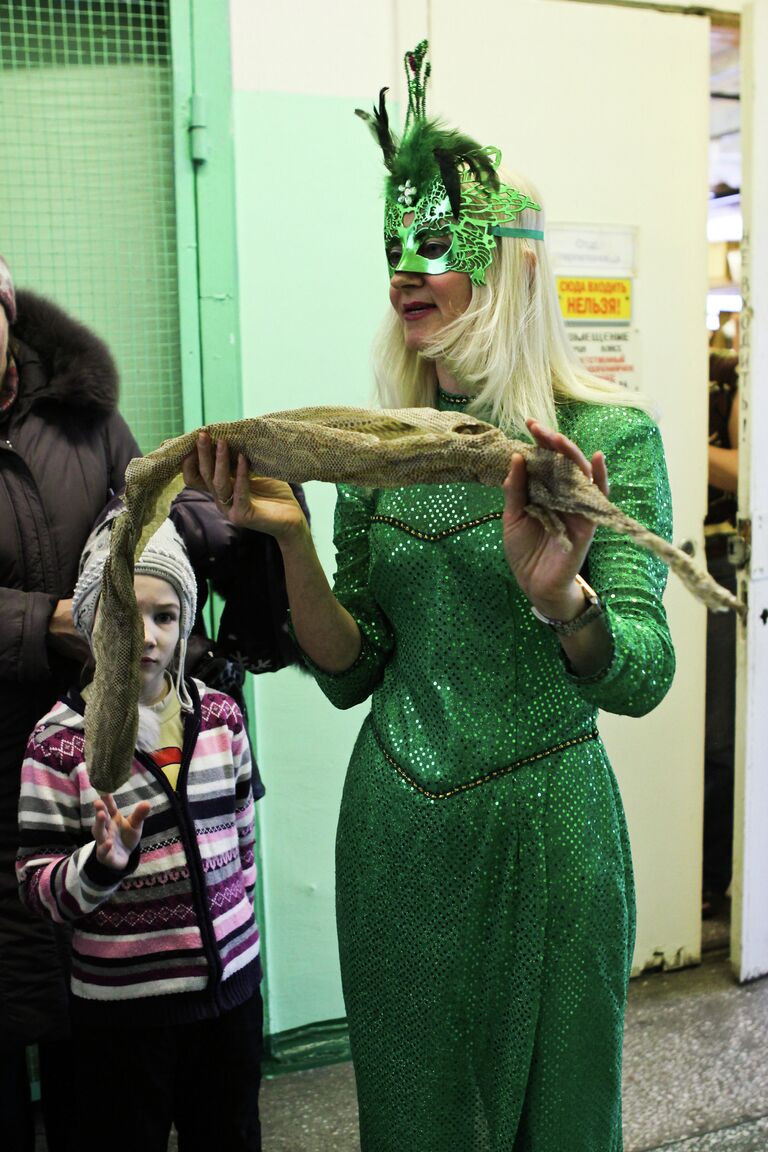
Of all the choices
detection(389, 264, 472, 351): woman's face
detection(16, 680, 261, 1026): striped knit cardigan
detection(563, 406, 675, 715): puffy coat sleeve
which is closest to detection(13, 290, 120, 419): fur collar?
detection(16, 680, 261, 1026): striped knit cardigan

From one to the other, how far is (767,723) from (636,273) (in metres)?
1.32

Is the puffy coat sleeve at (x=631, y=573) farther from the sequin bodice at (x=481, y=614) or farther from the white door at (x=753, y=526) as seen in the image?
the white door at (x=753, y=526)

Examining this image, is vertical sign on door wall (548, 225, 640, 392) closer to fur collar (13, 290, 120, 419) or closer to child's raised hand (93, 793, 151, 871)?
fur collar (13, 290, 120, 419)

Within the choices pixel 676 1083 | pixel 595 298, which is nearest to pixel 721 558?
pixel 595 298

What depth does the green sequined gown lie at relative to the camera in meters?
1.62

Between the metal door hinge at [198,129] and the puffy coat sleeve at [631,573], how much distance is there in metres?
1.44

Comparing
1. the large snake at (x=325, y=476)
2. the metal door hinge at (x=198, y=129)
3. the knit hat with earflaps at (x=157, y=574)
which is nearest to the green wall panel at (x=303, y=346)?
the metal door hinge at (x=198, y=129)

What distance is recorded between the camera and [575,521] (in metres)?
1.29

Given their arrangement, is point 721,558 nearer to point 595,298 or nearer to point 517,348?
point 595,298

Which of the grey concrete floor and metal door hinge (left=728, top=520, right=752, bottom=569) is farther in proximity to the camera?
metal door hinge (left=728, top=520, right=752, bottom=569)

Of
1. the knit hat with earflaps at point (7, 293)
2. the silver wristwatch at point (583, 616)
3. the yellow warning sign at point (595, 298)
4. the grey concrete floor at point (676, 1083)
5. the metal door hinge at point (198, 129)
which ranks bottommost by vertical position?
the grey concrete floor at point (676, 1083)

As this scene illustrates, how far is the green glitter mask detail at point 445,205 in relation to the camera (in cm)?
162

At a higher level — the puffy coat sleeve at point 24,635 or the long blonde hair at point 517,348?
the long blonde hair at point 517,348

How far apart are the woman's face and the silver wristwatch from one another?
0.47 m
